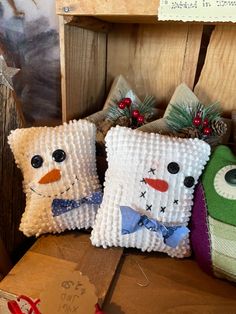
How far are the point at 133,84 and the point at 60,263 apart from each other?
0.60 m

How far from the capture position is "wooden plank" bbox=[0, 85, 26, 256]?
2.40ft

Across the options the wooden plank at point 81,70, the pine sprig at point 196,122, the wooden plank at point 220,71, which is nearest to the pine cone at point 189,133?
the pine sprig at point 196,122

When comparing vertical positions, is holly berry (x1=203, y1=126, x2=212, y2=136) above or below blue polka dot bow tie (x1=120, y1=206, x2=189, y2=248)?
above

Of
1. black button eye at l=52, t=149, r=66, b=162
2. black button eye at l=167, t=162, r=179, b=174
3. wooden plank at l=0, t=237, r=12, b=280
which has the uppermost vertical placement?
black button eye at l=167, t=162, r=179, b=174

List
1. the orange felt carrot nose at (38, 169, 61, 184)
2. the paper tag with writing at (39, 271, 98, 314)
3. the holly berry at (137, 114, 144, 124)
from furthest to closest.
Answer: the holly berry at (137, 114, 144, 124) → the orange felt carrot nose at (38, 169, 61, 184) → the paper tag with writing at (39, 271, 98, 314)

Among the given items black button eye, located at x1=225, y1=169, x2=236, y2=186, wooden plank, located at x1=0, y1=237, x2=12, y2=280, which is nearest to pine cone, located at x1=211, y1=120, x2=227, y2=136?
black button eye, located at x1=225, y1=169, x2=236, y2=186

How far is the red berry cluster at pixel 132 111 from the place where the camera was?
76 cm

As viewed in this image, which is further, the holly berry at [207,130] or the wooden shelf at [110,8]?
the holly berry at [207,130]

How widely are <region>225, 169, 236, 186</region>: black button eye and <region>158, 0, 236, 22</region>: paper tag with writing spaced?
28 cm

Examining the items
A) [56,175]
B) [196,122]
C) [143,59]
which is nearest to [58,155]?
[56,175]

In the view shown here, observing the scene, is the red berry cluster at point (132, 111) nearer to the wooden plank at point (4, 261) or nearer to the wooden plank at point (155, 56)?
the wooden plank at point (155, 56)

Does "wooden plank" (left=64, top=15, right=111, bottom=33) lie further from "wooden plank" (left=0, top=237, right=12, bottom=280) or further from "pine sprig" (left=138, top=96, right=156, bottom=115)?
"wooden plank" (left=0, top=237, right=12, bottom=280)

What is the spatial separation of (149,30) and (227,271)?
2.31ft

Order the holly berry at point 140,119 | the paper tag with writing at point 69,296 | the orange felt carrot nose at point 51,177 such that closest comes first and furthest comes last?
the paper tag with writing at point 69,296
the orange felt carrot nose at point 51,177
the holly berry at point 140,119
